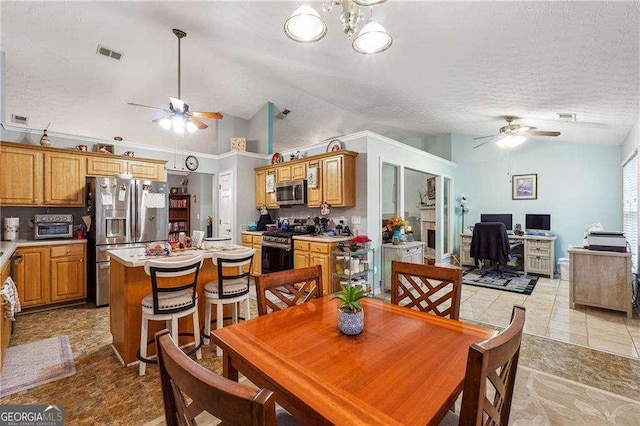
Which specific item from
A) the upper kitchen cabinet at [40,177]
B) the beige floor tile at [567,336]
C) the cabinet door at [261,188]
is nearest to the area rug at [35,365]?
the upper kitchen cabinet at [40,177]

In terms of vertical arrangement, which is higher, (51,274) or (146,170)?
(146,170)

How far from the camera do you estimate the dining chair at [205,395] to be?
22.1 inches

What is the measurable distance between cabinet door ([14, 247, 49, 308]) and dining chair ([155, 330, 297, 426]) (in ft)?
14.3

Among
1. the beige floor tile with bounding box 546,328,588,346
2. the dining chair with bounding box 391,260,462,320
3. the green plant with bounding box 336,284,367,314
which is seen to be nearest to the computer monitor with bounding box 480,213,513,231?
the beige floor tile with bounding box 546,328,588,346

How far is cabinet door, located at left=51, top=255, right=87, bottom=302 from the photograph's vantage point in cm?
387

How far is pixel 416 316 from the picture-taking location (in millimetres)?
1545

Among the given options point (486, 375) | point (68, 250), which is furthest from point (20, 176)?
point (486, 375)

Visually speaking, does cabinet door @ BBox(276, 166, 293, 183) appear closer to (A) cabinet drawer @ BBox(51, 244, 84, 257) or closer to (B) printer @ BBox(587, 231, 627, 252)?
(A) cabinet drawer @ BBox(51, 244, 84, 257)

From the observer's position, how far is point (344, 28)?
1.71 m

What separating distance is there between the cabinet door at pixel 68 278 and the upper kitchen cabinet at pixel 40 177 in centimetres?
87

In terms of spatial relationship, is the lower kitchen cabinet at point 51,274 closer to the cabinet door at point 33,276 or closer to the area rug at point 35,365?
the cabinet door at point 33,276

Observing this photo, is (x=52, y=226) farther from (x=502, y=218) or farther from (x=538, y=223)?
Answer: (x=538, y=223)

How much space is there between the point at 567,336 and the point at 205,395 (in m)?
3.82

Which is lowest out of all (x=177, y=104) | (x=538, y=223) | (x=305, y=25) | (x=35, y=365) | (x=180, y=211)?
(x=35, y=365)
